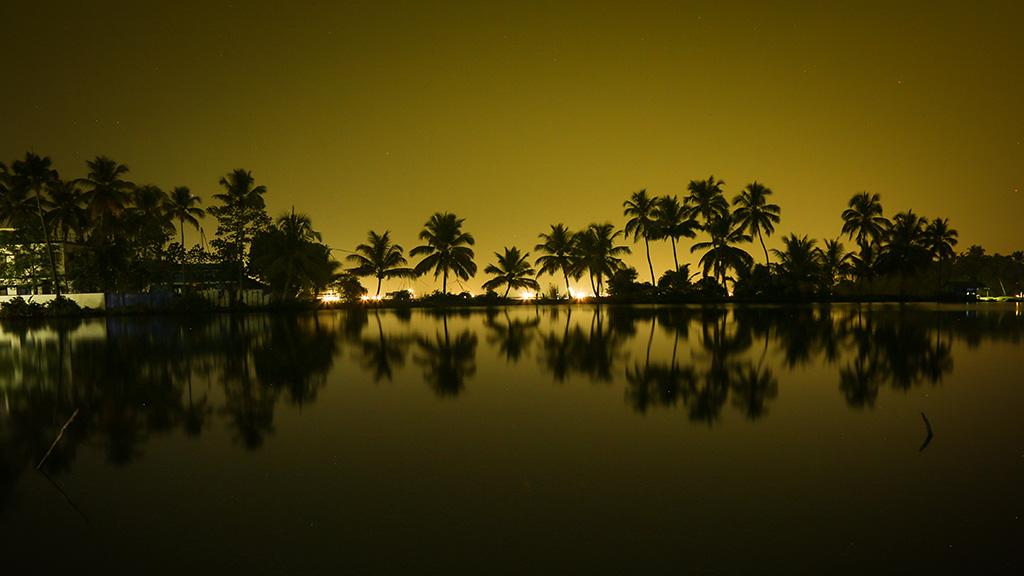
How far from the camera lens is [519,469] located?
19.0 ft

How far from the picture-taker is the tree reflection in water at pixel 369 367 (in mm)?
7961

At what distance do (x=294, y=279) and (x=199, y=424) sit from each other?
1465 inches

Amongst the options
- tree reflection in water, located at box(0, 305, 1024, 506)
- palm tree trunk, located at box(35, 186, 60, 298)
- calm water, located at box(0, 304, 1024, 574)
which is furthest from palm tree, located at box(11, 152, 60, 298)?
calm water, located at box(0, 304, 1024, 574)

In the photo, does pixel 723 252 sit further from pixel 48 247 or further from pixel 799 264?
pixel 48 247

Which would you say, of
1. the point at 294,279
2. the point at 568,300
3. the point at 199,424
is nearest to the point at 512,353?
the point at 199,424

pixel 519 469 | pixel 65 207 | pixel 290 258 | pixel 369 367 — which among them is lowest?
pixel 519 469

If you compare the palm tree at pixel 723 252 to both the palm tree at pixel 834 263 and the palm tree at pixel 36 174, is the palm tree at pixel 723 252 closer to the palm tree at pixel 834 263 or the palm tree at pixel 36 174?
the palm tree at pixel 834 263

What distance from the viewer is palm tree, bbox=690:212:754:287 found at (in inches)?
1944

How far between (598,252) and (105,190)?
34.6m

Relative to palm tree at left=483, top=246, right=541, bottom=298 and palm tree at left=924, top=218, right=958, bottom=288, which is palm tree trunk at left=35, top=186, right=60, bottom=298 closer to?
palm tree at left=483, top=246, right=541, bottom=298

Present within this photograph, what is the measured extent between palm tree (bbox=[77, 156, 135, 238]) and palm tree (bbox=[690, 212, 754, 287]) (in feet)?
130

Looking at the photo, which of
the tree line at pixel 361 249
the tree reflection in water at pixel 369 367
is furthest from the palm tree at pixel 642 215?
the tree reflection in water at pixel 369 367

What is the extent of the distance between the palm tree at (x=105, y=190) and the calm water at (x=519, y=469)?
105ft

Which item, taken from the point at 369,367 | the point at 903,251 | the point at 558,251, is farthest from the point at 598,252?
the point at 369,367
